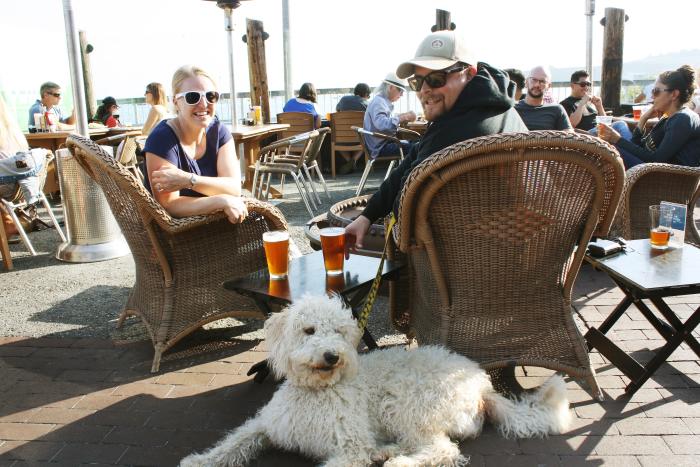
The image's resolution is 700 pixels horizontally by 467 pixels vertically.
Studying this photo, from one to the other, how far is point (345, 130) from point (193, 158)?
21.5 ft

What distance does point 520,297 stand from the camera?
2.43 m

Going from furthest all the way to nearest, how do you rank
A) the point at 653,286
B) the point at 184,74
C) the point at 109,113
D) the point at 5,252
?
1. the point at 109,113
2. the point at 5,252
3. the point at 184,74
4. the point at 653,286

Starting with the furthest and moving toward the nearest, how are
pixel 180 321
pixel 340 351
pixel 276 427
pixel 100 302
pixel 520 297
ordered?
pixel 100 302 < pixel 180 321 < pixel 520 297 < pixel 276 427 < pixel 340 351

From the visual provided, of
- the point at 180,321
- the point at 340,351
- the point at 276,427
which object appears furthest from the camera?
the point at 180,321

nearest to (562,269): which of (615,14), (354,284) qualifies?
(354,284)

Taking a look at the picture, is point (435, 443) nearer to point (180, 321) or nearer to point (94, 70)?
point (180, 321)

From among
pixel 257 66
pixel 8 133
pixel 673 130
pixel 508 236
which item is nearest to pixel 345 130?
pixel 257 66

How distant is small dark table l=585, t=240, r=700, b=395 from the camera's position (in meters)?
2.42

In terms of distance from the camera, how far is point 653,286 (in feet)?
7.81

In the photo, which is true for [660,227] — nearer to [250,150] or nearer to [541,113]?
[541,113]

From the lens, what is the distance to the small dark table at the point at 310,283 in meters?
2.40

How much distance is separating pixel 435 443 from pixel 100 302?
2897 mm

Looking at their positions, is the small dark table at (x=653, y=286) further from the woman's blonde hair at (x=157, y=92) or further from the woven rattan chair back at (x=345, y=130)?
the woven rattan chair back at (x=345, y=130)

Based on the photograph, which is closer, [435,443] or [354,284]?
[435,443]
